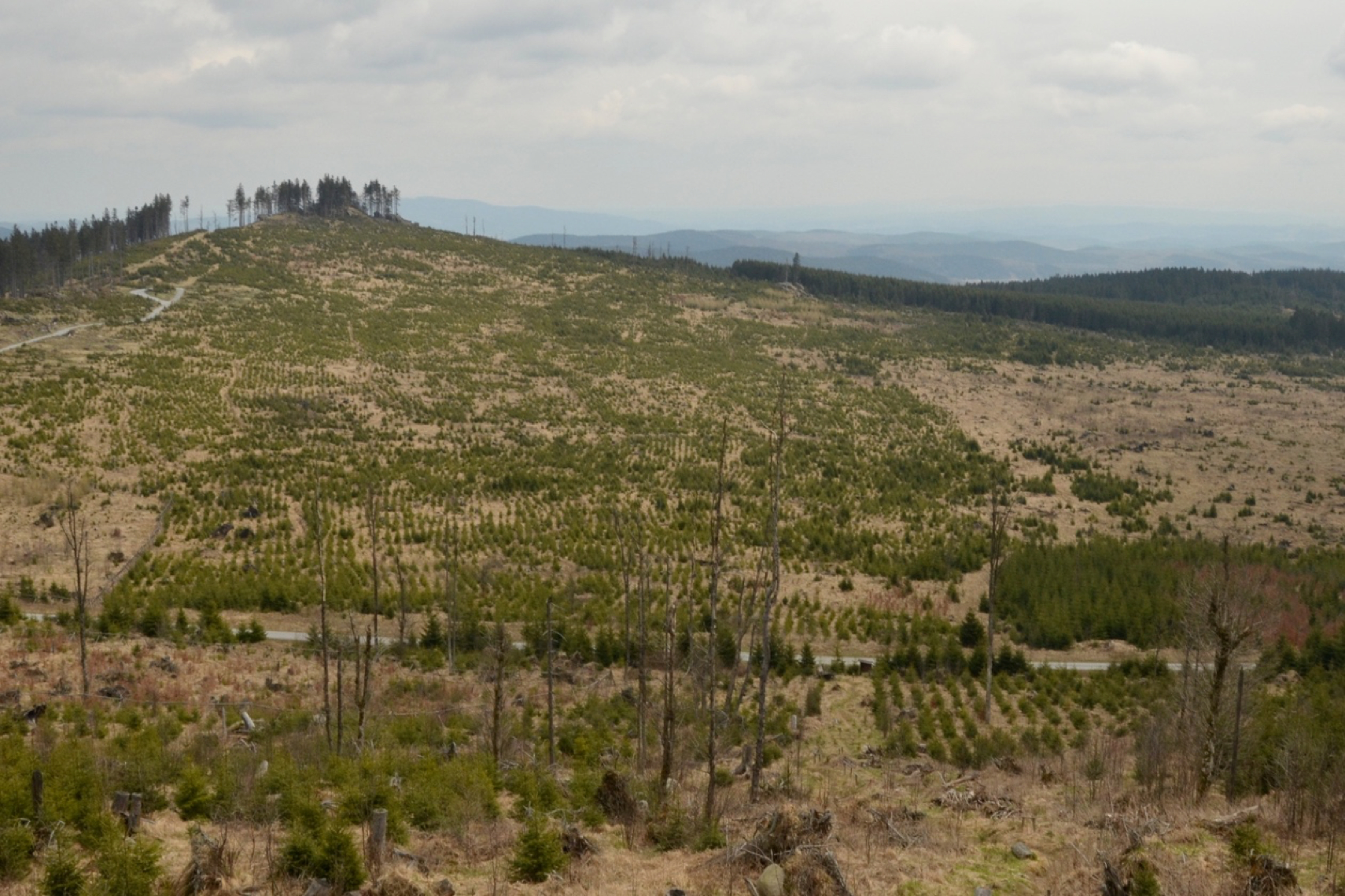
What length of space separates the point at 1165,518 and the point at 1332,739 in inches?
1189

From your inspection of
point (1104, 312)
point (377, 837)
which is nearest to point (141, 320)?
point (377, 837)

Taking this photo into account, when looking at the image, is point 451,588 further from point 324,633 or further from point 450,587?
point 324,633

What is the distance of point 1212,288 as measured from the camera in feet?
550

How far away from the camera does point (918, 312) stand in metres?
131

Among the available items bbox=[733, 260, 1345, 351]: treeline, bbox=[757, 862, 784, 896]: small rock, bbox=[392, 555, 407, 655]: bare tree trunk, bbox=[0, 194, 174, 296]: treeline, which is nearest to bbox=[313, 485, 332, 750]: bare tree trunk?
bbox=[392, 555, 407, 655]: bare tree trunk

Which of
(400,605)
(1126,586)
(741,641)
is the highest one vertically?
(741,641)

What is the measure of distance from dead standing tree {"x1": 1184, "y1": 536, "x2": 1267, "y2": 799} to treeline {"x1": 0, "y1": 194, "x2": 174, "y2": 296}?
340 ft

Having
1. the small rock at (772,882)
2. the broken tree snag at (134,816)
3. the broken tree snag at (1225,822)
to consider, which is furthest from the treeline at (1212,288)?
the broken tree snag at (134,816)

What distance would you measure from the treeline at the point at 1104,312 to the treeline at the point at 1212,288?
32.2 ft

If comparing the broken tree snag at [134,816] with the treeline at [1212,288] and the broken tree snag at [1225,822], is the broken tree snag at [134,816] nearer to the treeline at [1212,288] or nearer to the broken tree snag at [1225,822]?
the broken tree snag at [1225,822]

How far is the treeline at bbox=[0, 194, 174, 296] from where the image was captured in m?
90.2

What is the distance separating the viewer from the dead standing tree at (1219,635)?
55.1ft

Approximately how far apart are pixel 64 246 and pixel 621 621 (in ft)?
327

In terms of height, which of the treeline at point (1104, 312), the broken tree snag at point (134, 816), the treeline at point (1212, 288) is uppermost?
the treeline at point (1212, 288)
